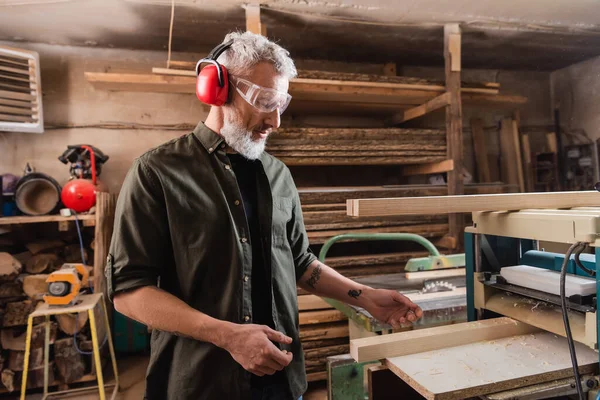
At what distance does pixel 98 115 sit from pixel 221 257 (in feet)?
10.1

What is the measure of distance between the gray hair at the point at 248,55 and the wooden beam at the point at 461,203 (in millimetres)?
565

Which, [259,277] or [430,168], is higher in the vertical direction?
[430,168]

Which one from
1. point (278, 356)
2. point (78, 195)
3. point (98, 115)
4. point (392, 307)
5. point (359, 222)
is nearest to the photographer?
point (278, 356)

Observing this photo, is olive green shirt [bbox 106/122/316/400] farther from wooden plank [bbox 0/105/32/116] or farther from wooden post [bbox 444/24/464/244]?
wooden plank [bbox 0/105/32/116]

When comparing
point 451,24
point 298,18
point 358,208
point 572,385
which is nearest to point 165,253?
point 358,208

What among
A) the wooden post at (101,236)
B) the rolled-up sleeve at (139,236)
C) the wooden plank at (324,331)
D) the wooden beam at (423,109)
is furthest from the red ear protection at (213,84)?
the wooden beam at (423,109)

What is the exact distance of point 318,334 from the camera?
299 cm

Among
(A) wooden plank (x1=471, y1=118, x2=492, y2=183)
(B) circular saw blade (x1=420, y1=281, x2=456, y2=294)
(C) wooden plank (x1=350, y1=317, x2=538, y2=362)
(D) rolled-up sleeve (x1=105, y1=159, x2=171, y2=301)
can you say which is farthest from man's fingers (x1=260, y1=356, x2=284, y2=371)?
(A) wooden plank (x1=471, y1=118, x2=492, y2=183)

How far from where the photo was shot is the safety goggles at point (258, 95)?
1.25 m

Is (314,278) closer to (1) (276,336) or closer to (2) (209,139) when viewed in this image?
(1) (276,336)

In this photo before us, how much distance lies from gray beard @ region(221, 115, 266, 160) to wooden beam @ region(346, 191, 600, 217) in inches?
17.1

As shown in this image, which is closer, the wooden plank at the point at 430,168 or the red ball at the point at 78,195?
the red ball at the point at 78,195

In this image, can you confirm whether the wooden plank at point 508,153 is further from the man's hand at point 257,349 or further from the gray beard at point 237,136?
the man's hand at point 257,349

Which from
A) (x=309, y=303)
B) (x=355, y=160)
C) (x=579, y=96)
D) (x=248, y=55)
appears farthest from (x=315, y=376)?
(x=579, y=96)
